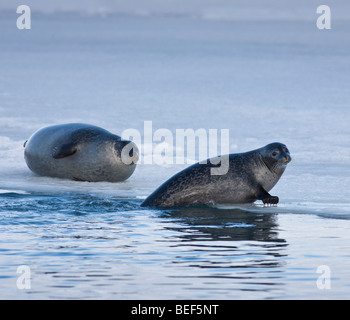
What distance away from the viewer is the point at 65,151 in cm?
1230

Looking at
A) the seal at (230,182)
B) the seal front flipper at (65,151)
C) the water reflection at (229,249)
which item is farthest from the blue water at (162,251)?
the seal front flipper at (65,151)

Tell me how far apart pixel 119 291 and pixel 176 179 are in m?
4.06

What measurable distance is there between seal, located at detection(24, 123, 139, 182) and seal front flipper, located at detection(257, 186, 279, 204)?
2560 millimetres

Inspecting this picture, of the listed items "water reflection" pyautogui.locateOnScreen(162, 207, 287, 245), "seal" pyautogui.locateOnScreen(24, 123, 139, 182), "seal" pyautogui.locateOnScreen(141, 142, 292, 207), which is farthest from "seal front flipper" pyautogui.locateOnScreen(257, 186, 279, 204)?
"seal" pyautogui.locateOnScreen(24, 123, 139, 182)

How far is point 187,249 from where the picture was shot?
759cm

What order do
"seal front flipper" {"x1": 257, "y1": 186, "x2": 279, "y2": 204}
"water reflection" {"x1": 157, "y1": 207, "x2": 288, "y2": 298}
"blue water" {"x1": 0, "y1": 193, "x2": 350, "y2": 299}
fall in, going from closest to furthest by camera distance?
"blue water" {"x1": 0, "y1": 193, "x2": 350, "y2": 299}
"water reflection" {"x1": 157, "y1": 207, "x2": 288, "y2": 298}
"seal front flipper" {"x1": 257, "y1": 186, "x2": 279, "y2": 204}

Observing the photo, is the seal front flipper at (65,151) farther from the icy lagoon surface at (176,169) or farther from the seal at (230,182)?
the seal at (230,182)

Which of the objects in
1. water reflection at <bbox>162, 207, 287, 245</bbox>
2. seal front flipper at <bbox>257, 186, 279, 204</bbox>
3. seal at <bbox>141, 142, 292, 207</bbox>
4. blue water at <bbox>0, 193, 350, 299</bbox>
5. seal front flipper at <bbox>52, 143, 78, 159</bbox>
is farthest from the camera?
seal front flipper at <bbox>52, 143, 78, 159</bbox>

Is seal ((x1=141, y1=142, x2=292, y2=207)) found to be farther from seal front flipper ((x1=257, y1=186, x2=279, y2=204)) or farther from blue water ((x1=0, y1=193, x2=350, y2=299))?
blue water ((x1=0, y1=193, x2=350, y2=299))

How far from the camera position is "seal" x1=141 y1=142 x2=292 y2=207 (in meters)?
10.1

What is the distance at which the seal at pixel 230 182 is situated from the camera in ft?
33.1

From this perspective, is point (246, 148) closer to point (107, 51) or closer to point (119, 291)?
point (119, 291)
